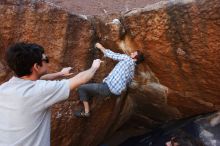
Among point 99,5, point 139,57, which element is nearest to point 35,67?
point 139,57

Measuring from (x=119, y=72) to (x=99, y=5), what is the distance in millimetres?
942

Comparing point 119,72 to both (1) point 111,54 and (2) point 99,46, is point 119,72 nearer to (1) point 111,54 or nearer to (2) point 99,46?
(1) point 111,54

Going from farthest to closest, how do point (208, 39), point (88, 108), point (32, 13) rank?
point (88, 108)
point (32, 13)
point (208, 39)

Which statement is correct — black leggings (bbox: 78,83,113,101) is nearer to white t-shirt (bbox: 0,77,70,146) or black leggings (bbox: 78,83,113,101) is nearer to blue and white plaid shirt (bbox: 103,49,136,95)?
blue and white plaid shirt (bbox: 103,49,136,95)

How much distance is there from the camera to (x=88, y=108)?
427 centimetres

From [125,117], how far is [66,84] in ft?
10.8

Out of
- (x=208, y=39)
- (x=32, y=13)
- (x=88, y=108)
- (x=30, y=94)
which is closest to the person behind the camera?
(x=30, y=94)

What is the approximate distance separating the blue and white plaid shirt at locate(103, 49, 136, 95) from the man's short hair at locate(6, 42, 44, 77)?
1.92 m

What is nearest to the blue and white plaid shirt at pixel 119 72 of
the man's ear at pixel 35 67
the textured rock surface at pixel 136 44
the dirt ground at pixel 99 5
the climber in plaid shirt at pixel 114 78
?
the climber in plaid shirt at pixel 114 78

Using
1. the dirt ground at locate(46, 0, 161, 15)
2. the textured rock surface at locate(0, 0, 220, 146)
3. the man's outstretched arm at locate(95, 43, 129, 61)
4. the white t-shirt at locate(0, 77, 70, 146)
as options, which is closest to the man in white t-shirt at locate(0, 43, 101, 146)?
the white t-shirt at locate(0, 77, 70, 146)

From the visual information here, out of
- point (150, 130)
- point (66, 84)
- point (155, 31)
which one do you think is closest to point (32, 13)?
point (155, 31)

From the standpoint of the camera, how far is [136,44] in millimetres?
4117

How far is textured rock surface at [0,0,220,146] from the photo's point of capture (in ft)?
12.0

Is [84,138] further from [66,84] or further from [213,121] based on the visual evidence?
[66,84]
